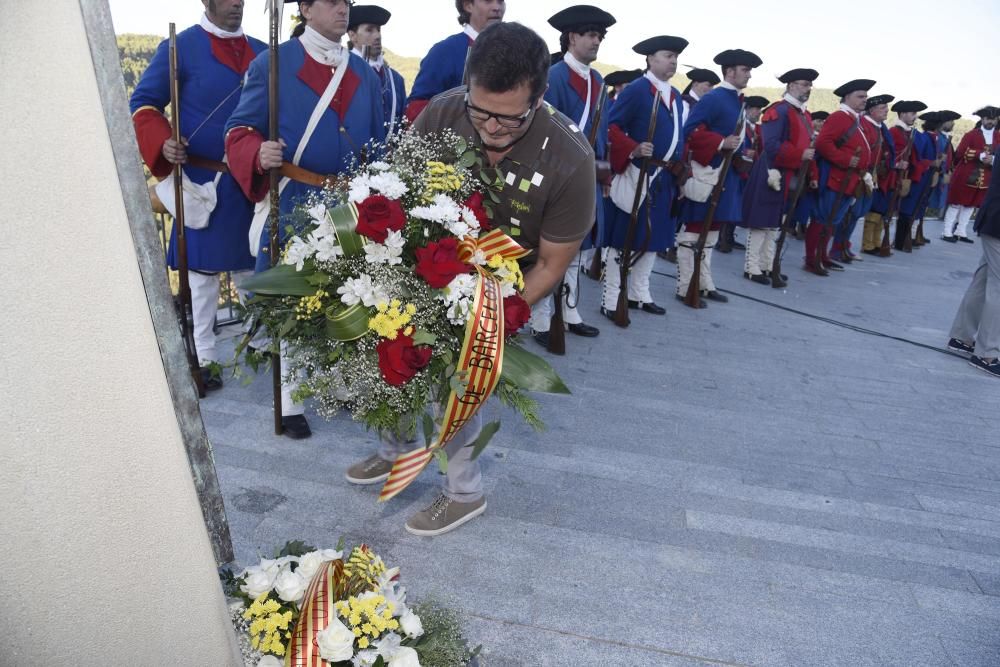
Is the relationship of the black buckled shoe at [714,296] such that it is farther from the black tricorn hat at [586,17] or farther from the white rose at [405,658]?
the white rose at [405,658]

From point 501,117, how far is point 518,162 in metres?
0.28

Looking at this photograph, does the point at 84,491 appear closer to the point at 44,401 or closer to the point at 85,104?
the point at 44,401

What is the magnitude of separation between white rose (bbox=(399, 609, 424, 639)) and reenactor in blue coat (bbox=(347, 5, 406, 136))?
16.3 feet

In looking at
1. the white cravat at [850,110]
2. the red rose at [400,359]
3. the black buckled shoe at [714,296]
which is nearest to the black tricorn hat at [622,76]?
the black buckled shoe at [714,296]

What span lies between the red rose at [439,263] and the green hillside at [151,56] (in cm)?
93

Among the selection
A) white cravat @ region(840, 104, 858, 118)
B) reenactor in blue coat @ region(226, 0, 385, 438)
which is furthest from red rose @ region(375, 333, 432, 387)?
white cravat @ region(840, 104, 858, 118)

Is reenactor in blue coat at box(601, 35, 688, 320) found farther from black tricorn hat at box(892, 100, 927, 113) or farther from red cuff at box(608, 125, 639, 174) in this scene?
black tricorn hat at box(892, 100, 927, 113)

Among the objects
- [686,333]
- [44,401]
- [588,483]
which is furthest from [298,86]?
[686,333]

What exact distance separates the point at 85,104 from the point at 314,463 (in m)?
2.63

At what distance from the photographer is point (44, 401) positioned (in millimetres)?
1172

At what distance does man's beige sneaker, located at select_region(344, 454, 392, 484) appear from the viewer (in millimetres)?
3346

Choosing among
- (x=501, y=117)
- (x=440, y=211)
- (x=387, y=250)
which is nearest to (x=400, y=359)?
(x=387, y=250)

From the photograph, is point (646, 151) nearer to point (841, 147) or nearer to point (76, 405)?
point (841, 147)

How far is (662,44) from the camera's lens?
6207 mm
